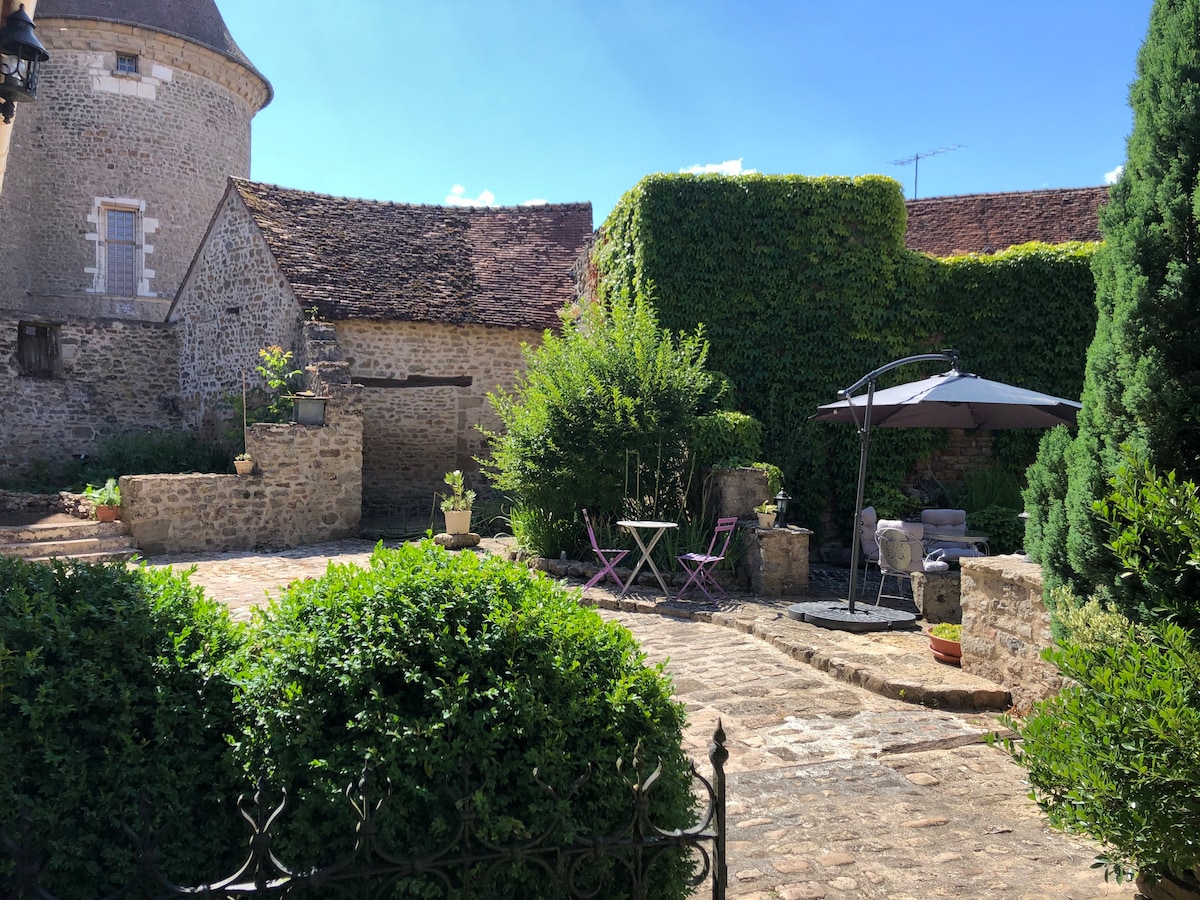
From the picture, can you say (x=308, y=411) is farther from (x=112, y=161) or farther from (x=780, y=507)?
(x=112, y=161)

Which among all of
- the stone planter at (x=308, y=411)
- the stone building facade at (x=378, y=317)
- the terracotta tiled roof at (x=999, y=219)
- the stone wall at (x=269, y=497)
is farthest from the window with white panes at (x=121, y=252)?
the terracotta tiled roof at (x=999, y=219)

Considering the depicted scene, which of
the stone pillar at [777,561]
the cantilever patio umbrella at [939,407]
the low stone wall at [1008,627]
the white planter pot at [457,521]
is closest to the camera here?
the low stone wall at [1008,627]

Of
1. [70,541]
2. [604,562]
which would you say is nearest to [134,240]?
[70,541]

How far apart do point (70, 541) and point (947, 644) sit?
9947mm

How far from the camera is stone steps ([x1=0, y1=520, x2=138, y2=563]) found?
9.99 meters

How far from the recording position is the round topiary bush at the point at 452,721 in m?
2.29

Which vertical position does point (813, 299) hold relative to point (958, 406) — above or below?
above

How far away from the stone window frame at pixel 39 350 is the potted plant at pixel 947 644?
15.6m

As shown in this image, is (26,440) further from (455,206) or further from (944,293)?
(944,293)

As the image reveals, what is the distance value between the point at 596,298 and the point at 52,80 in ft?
44.1

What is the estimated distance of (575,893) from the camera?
226 centimetres

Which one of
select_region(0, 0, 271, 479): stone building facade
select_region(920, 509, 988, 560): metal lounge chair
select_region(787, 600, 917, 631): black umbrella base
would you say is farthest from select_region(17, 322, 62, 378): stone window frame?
select_region(920, 509, 988, 560): metal lounge chair

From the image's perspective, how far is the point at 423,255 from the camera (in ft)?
52.6

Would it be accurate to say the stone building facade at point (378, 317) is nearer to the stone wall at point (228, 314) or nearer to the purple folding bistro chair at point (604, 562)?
the stone wall at point (228, 314)
